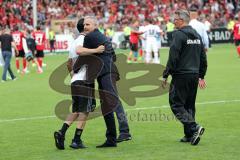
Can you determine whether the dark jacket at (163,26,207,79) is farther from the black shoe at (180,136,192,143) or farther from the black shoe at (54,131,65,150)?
the black shoe at (54,131,65,150)

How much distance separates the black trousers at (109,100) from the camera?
11891 millimetres

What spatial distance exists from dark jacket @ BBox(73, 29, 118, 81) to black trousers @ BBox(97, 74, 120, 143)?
125 mm

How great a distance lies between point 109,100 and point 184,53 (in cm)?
153

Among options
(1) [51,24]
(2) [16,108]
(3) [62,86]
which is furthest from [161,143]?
(1) [51,24]

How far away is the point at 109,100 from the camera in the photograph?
1212 centimetres

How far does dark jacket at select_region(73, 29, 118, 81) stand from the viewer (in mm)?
11734

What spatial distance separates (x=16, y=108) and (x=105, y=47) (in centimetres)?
710

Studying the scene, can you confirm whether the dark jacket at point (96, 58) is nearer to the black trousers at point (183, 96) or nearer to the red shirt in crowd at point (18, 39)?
the black trousers at point (183, 96)

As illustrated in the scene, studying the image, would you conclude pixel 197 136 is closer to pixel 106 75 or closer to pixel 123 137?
pixel 123 137

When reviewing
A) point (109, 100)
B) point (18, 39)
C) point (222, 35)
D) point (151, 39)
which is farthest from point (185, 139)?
point (222, 35)

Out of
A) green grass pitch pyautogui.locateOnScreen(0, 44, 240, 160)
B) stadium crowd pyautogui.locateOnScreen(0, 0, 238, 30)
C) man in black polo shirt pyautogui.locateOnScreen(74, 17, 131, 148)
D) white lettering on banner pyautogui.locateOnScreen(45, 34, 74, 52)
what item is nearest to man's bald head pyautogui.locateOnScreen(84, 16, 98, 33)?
man in black polo shirt pyautogui.locateOnScreen(74, 17, 131, 148)

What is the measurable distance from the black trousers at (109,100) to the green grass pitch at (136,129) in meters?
0.30

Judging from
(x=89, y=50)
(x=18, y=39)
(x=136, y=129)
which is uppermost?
(x=89, y=50)

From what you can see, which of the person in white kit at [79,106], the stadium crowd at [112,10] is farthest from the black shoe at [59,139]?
the stadium crowd at [112,10]
